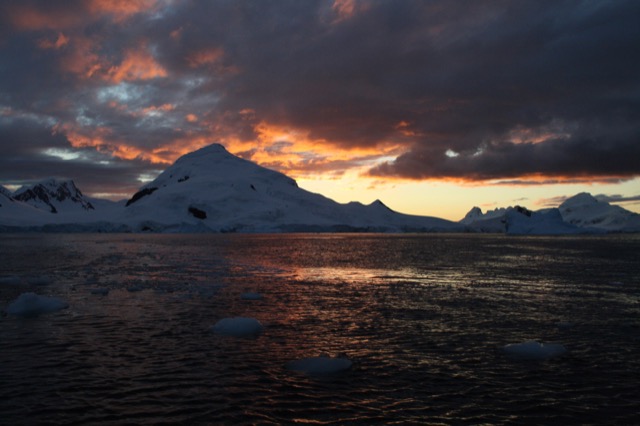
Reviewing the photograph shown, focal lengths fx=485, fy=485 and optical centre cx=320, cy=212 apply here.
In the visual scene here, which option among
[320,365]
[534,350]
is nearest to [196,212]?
[320,365]

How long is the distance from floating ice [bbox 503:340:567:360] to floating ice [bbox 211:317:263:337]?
7.95m

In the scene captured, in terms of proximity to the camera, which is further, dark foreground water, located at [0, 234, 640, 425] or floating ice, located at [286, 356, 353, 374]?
floating ice, located at [286, 356, 353, 374]

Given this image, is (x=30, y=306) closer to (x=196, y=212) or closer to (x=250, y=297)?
(x=250, y=297)

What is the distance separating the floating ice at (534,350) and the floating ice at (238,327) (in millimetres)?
7952

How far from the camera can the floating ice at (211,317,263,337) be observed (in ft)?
53.1

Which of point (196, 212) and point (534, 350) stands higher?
point (196, 212)

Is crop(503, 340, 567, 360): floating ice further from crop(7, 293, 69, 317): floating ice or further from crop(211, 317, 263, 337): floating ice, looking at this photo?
crop(7, 293, 69, 317): floating ice

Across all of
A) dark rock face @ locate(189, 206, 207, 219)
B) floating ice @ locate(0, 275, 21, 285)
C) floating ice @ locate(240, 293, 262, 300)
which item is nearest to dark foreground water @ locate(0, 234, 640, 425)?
floating ice @ locate(240, 293, 262, 300)

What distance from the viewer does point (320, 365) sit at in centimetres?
1231

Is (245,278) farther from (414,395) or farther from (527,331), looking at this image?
(414,395)

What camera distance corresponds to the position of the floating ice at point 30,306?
18.7 meters

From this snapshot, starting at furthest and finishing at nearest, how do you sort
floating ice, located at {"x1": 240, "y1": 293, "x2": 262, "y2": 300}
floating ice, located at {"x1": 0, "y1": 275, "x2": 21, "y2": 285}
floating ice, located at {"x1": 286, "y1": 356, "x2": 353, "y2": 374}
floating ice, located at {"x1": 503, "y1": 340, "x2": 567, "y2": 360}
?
floating ice, located at {"x1": 0, "y1": 275, "x2": 21, "y2": 285} < floating ice, located at {"x1": 240, "y1": 293, "x2": 262, "y2": 300} < floating ice, located at {"x1": 503, "y1": 340, "x2": 567, "y2": 360} < floating ice, located at {"x1": 286, "y1": 356, "x2": 353, "y2": 374}

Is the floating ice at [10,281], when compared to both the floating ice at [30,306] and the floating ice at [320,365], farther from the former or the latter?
the floating ice at [320,365]

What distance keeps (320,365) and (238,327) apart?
4.84 meters
